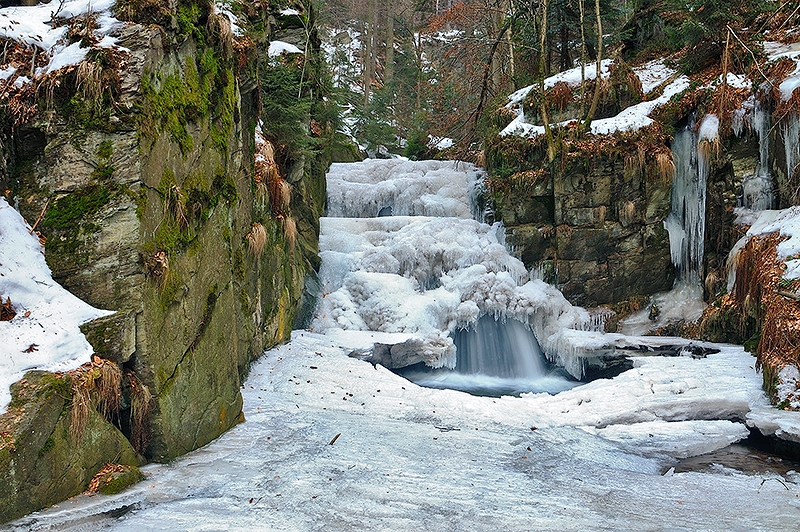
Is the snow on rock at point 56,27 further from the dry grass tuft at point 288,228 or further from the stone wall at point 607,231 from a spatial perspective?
the stone wall at point 607,231

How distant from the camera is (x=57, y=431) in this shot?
10.9 ft

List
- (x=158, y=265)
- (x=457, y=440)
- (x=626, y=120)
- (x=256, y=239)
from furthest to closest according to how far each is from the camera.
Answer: (x=626, y=120) < (x=256, y=239) < (x=457, y=440) < (x=158, y=265)

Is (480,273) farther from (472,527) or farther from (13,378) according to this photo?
(13,378)

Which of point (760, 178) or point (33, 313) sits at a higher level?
point (760, 178)

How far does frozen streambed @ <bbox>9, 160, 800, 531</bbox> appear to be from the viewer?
3.58 meters

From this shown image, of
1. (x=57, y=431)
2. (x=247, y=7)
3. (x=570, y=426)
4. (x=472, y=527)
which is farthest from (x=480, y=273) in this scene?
(x=57, y=431)

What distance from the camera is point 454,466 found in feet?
15.1

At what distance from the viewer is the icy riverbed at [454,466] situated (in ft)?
11.6

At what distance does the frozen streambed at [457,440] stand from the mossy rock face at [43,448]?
0.45ft

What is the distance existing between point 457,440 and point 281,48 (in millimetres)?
7999

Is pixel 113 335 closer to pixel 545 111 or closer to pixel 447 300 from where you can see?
pixel 447 300

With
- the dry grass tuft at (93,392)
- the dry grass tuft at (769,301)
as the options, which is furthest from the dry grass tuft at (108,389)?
the dry grass tuft at (769,301)

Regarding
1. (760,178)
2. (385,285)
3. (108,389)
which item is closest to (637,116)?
(760,178)

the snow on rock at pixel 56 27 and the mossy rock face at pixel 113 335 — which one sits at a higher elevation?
the snow on rock at pixel 56 27
